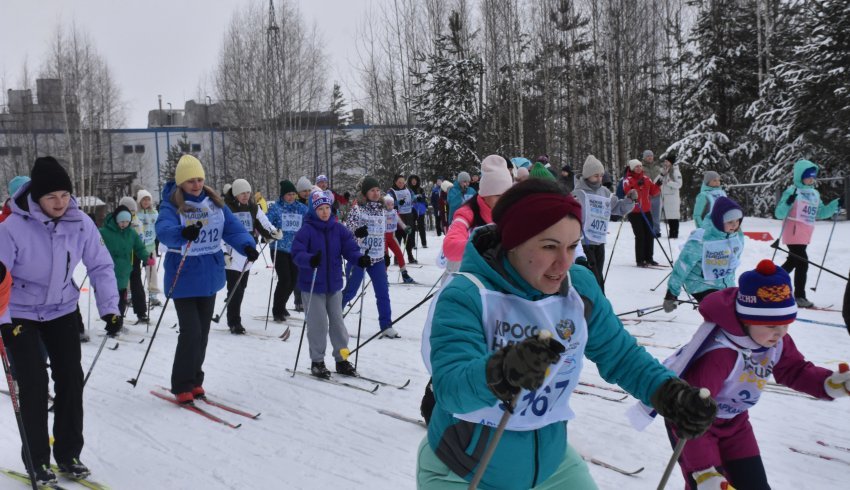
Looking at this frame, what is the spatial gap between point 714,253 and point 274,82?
86.5 feet

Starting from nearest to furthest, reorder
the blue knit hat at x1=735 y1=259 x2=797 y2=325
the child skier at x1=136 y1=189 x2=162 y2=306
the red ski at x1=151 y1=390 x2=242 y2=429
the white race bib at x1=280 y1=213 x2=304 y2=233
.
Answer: the blue knit hat at x1=735 y1=259 x2=797 y2=325
the red ski at x1=151 y1=390 x2=242 y2=429
the white race bib at x1=280 y1=213 x2=304 y2=233
the child skier at x1=136 y1=189 x2=162 y2=306

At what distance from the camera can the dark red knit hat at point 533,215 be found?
6.06ft

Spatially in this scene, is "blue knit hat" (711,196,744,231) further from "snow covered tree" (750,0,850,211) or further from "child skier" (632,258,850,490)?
"snow covered tree" (750,0,850,211)

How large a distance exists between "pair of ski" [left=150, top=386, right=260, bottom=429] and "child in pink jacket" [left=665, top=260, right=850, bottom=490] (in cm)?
324

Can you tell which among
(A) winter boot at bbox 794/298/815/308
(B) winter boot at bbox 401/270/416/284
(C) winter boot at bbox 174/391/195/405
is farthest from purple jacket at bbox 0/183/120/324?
(A) winter boot at bbox 794/298/815/308

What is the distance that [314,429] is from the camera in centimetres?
475

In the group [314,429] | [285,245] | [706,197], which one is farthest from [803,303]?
[285,245]

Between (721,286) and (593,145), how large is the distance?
76.9 ft

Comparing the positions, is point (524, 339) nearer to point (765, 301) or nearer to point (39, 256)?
point (765, 301)

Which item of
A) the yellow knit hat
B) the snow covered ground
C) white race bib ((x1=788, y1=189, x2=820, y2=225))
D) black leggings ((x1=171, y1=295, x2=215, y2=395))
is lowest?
the snow covered ground

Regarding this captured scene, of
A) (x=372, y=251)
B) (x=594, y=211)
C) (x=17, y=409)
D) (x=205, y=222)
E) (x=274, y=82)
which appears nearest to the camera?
(x=17, y=409)

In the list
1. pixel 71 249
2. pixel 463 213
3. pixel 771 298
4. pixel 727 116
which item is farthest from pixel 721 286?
pixel 727 116

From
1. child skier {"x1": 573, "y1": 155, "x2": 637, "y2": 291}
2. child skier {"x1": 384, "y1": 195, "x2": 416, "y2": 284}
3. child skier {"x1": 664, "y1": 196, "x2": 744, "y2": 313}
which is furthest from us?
child skier {"x1": 384, "y1": 195, "x2": 416, "y2": 284}

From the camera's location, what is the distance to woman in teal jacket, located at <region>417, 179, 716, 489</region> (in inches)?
71.0
